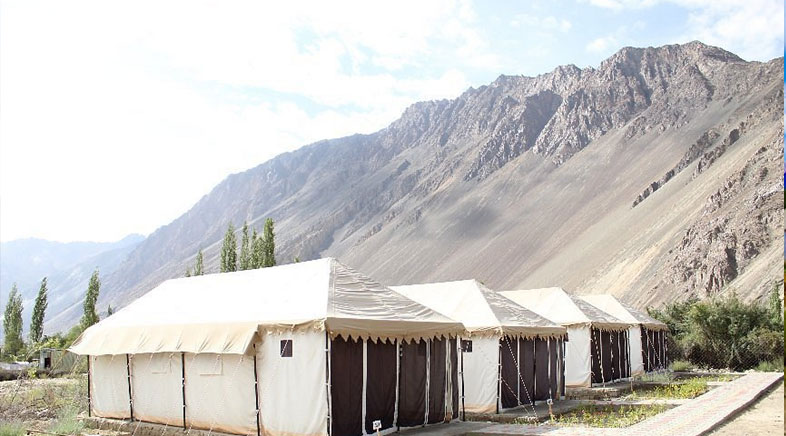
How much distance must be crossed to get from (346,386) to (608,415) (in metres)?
6.79

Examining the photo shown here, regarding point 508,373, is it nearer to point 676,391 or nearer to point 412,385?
point 412,385

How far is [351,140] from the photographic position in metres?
189

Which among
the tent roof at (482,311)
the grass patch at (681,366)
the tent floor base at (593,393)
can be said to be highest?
the tent roof at (482,311)

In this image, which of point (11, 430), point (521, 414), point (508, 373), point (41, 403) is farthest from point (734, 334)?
point (11, 430)

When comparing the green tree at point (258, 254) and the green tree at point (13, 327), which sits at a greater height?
the green tree at point (258, 254)

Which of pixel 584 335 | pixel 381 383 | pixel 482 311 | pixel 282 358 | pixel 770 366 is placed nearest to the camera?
pixel 282 358

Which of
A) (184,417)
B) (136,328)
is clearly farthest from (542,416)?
(136,328)

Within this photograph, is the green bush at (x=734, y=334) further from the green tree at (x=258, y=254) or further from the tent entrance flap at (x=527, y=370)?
the green tree at (x=258, y=254)

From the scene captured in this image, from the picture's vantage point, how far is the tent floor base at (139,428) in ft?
44.8

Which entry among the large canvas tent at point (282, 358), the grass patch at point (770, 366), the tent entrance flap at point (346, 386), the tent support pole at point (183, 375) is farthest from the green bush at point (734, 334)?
the tent support pole at point (183, 375)

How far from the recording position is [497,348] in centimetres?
Result: 1655

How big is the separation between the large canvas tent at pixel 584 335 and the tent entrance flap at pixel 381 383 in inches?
420

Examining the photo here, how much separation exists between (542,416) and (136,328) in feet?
29.6

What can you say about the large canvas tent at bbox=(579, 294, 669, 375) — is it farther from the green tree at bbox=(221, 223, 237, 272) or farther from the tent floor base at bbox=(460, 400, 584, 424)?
the green tree at bbox=(221, 223, 237, 272)
